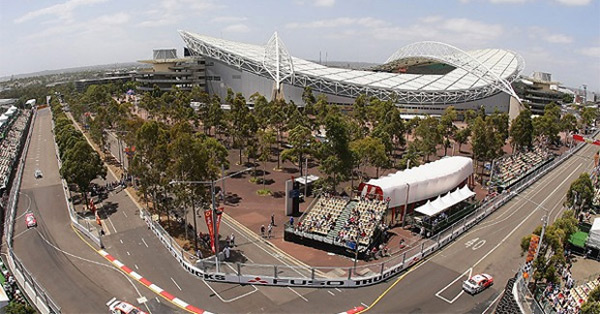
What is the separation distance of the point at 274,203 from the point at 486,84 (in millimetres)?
91075

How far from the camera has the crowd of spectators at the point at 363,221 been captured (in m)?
37.9

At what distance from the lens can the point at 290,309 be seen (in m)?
29.3

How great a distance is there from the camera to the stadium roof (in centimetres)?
11556

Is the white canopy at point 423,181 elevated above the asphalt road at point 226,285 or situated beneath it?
elevated above

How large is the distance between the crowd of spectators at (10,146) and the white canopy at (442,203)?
2310 inches

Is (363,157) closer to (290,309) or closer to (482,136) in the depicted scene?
(482,136)

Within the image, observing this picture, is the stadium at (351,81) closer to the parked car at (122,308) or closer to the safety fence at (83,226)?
the safety fence at (83,226)

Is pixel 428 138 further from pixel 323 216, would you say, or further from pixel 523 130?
pixel 323 216

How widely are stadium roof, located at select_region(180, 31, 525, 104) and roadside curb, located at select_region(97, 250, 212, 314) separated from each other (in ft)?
283

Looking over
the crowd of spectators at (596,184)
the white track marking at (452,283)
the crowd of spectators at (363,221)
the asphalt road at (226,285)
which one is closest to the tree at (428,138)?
the asphalt road at (226,285)

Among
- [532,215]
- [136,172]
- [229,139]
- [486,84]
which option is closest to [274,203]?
[136,172]

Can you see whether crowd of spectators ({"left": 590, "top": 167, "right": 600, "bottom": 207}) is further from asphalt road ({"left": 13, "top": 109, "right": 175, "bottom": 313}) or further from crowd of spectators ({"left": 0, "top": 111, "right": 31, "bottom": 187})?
crowd of spectators ({"left": 0, "top": 111, "right": 31, "bottom": 187})

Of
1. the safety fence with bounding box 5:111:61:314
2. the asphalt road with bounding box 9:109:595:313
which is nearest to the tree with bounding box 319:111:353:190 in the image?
the asphalt road with bounding box 9:109:595:313

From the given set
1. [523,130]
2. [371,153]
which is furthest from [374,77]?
[371,153]
